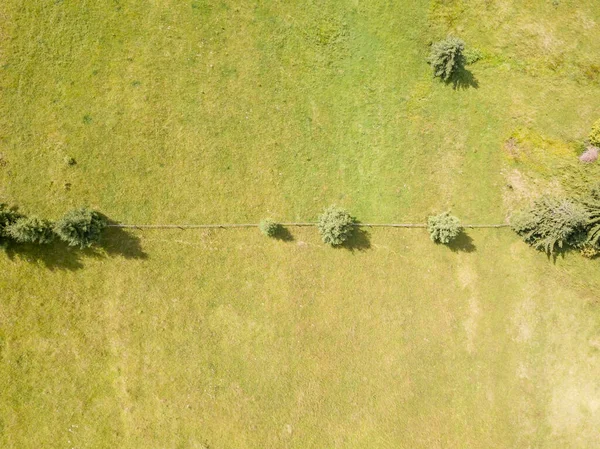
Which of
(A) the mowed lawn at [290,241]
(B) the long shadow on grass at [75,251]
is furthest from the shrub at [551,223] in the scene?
(B) the long shadow on grass at [75,251]

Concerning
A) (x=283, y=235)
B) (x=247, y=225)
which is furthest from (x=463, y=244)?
(x=247, y=225)

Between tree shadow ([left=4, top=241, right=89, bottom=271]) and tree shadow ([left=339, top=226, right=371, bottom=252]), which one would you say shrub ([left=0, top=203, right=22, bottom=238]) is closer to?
tree shadow ([left=4, top=241, right=89, bottom=271])

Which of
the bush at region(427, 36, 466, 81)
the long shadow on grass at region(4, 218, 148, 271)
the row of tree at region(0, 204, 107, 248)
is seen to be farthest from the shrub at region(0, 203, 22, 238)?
the bush at region(427, 36, 466, 81)

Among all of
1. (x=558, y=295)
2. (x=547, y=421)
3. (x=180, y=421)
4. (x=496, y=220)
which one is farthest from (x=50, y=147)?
(x=547, y=421)

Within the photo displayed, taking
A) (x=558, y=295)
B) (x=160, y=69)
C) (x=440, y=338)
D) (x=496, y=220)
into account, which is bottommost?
(x=440, y=338)

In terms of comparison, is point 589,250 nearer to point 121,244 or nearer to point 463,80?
point 463,80

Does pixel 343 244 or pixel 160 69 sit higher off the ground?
pixel 160 69

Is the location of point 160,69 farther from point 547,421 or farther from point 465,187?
point 547,421
